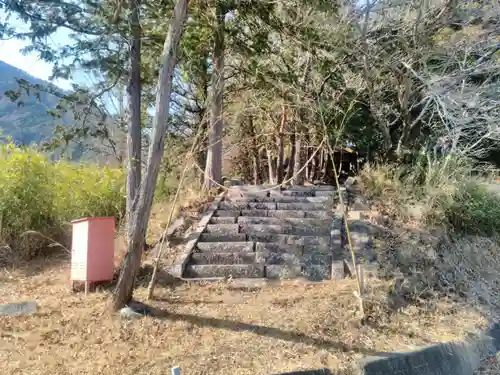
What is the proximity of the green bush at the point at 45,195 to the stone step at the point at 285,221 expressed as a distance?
7.96 ft

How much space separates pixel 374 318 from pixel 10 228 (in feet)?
19.3

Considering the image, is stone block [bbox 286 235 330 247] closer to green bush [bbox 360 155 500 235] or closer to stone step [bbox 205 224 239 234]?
stone step [bbox 205 224 239 234]

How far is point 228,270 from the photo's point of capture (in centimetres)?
647

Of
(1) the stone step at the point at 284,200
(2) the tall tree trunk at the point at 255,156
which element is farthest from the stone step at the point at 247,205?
(2) the tall tree trunk at the point at 255,156

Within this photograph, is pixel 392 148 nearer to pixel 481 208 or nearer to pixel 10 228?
pixel 481 208

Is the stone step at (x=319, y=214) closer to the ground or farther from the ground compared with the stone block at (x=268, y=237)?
farther from the ground

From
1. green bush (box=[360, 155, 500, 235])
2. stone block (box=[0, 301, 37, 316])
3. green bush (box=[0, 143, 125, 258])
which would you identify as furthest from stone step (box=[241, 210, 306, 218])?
stone block (box=[0, 301, 37, 316])

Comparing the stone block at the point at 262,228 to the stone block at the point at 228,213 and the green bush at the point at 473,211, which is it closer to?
the stone block at the point at 228,213

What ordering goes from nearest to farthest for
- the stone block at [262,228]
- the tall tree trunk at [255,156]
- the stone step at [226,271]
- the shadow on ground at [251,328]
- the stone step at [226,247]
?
the shadow on ground at [251,328]
the stone step at [226,271]
the stone step at [226,247]
the stone block at [262,228]
the tall tree trunk at [255,156]

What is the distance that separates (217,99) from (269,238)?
3.22 metres

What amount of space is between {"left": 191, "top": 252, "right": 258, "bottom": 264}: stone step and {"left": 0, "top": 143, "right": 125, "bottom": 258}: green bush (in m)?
2.36

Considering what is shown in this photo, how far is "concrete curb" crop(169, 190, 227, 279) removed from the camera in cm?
643

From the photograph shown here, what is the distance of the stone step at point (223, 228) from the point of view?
24.9ft

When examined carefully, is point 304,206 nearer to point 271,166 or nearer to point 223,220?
point 223,220
